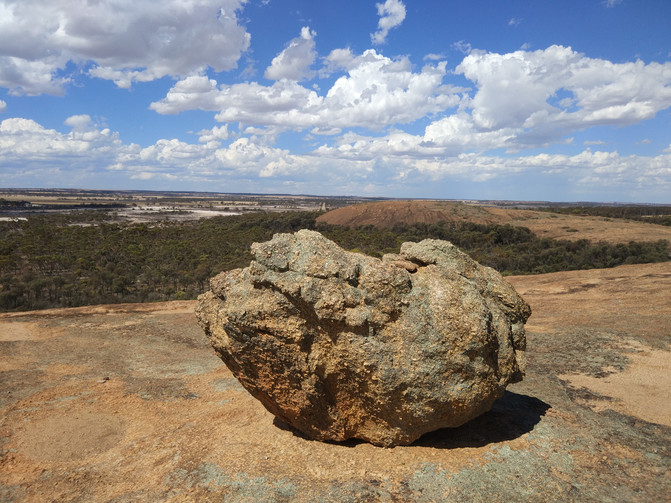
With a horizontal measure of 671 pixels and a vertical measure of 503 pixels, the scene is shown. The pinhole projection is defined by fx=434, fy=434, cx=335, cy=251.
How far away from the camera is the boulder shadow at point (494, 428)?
7.50 metres

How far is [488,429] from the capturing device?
7.94 m

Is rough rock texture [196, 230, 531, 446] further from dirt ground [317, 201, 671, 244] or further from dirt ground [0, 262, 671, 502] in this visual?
dirt ground [317, 201, 671, 244]

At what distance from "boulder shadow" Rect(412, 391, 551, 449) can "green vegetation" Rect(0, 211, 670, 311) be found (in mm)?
22528

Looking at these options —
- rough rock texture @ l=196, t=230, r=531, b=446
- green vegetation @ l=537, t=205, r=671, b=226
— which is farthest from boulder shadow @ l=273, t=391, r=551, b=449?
green vegetation @ l=537, t=205, r=671, b=226

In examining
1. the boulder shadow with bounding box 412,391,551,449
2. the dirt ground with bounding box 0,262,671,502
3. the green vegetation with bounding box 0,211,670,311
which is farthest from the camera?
the green vegetation with bounding box 0,211,670,311

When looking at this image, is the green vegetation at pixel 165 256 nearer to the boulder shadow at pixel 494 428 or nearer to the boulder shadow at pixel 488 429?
the boulder shadow at pixel 488 429

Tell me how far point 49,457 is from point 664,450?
35.7 feet

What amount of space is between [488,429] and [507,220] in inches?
2289

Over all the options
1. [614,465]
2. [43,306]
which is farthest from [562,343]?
[43,306]

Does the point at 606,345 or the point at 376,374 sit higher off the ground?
the point at 376,374

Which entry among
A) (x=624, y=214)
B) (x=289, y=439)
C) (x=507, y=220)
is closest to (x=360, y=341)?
(x=289, y=439)

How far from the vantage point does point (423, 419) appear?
679 centimetres

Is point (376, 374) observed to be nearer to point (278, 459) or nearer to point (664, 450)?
point (278, 459)

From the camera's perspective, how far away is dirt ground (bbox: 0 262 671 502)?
644 centimetres
